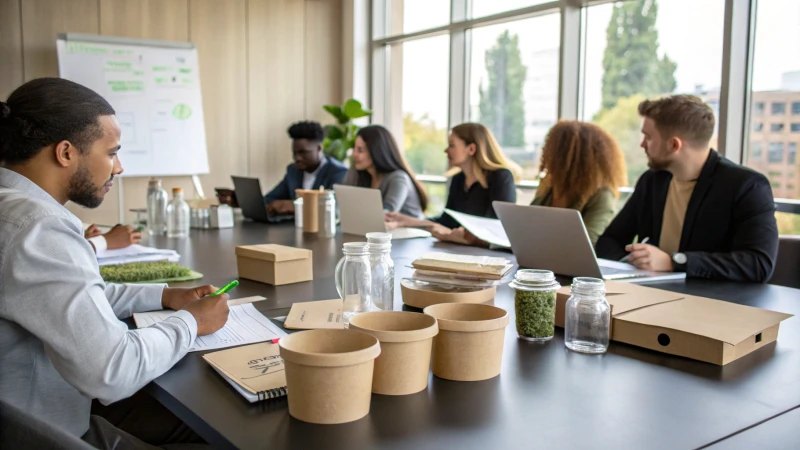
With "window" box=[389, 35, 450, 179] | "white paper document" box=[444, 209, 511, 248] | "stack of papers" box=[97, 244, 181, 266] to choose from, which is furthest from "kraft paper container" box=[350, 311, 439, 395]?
"window" box=[389, 35, 450, 179]

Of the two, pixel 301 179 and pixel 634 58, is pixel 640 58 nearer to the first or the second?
pixel 634 58

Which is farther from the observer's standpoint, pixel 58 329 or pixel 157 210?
pixel 157 210

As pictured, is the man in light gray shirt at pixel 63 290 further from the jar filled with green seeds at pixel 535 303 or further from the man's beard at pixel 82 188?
the jar filled with green seeds at pixel 535 303

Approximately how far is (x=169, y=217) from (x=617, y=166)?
199cm

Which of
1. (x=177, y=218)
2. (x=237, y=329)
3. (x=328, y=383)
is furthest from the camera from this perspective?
(x=177, y=218)

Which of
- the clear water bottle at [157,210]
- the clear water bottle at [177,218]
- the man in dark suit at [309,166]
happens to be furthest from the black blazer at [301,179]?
the clear water bottle at [177,218]

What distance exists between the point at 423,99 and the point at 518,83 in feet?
3.79

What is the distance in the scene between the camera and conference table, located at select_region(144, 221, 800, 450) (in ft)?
2.91

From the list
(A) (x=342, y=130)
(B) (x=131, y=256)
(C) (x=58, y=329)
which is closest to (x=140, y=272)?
(B) (x=131, y=256)

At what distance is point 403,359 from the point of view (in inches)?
39.6

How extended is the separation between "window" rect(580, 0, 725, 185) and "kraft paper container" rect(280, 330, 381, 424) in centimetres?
353

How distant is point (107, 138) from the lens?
4.32 ft

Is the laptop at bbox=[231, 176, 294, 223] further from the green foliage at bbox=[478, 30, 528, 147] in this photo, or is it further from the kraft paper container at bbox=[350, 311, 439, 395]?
the kraft paper container at bbox=[350, 311, 439, 395]

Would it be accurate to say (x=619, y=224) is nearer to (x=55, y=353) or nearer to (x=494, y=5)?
(x=55, y=353)
